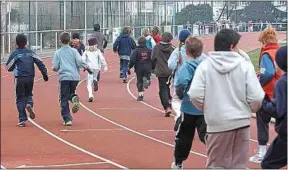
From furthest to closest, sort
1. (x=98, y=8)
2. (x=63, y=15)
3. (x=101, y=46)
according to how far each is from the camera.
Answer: (x=98, y=8) < (x=63, y=15) < (x=101, y=46)

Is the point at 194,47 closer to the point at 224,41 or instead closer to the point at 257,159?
the point at 224,41

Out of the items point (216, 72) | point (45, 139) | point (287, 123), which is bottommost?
point (45, 139)

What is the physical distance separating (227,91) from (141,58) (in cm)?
1045

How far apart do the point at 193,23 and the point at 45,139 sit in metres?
62.1

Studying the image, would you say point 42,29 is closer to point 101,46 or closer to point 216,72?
point 101,46

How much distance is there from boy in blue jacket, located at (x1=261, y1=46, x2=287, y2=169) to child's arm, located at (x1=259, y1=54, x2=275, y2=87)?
5.74ft

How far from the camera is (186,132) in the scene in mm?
8016

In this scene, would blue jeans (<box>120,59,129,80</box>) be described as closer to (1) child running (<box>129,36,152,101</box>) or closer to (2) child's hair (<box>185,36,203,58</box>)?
(1) child running (<box>129,36,152,101</box>)

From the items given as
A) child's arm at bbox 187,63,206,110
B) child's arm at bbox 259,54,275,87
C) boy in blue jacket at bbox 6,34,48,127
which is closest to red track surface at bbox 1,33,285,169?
boy in blue jacket at bbox 6,34,48,127

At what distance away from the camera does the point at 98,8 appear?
49.5 m

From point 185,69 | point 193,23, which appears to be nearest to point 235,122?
point 185,69

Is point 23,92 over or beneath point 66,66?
beneath

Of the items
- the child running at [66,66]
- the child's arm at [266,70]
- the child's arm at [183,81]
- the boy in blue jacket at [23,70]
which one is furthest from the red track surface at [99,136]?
the child's arm at [183,81]

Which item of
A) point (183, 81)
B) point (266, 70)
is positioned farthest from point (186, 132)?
point (266, 70)
